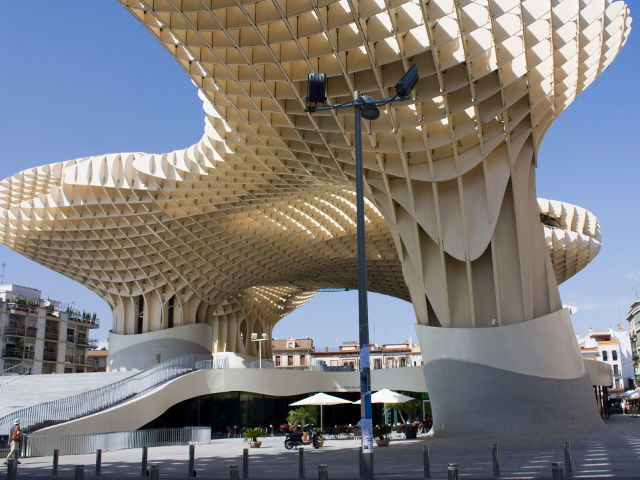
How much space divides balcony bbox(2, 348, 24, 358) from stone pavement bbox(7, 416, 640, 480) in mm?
58053

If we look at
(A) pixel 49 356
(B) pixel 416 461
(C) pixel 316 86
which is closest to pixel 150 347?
(A) pixel 49 356

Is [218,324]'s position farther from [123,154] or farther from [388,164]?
[388,164]

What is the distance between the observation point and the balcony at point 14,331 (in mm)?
77875

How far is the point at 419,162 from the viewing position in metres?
29.7

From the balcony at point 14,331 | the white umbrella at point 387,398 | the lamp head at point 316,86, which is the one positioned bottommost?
the white umbrella at point 387,398

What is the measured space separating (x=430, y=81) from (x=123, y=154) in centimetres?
2384

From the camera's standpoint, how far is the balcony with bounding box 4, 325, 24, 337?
77.9m

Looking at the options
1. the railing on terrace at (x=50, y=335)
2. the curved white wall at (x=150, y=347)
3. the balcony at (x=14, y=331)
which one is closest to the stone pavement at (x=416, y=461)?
the curved white wall at (x=150, y=347)

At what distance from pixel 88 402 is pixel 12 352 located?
175 feet

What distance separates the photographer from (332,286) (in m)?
75.8

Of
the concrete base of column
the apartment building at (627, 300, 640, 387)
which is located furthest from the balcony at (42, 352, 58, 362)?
the apartment building at (627, 300, 640, 387)

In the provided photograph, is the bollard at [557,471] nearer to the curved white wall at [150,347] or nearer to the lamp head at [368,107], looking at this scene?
Answer: the lamp head at [368,107]

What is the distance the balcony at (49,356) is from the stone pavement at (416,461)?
63006mm

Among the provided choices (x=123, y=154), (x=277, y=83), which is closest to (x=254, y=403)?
(x=123, y=154)
